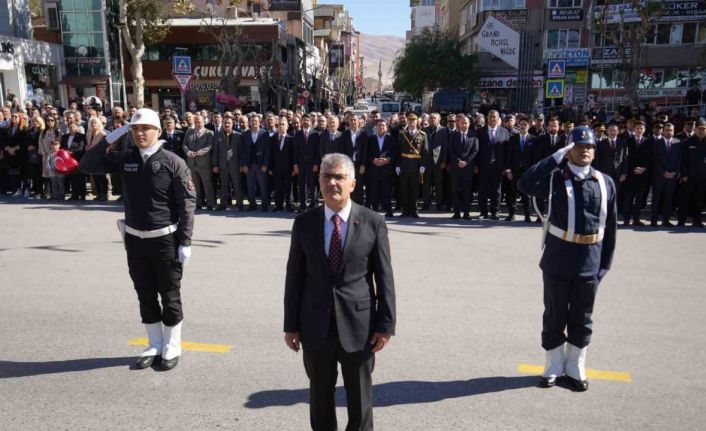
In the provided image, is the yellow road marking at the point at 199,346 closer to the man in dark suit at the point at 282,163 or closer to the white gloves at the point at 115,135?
the white gloves at the point at 115,135

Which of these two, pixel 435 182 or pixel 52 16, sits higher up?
pixel 52 16

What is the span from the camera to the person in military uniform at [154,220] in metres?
4.70

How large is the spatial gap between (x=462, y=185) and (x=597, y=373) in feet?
24.1

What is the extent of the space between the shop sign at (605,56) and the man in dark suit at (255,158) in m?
38.6

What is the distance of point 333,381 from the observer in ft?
11.3

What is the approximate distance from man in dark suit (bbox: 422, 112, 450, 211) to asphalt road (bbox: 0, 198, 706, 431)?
12.4ft

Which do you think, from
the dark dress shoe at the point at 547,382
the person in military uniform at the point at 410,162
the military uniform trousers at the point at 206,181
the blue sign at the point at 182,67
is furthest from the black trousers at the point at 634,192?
the blue sign at the point at 182,67

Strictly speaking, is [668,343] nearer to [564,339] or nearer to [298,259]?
[564,339]

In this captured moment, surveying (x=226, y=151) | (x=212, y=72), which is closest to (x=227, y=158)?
(x=226, y=151)

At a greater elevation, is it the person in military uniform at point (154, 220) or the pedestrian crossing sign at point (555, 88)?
the pedestrian crossing sign at point (555, 88)

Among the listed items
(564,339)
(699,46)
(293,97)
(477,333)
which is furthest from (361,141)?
(699,46)

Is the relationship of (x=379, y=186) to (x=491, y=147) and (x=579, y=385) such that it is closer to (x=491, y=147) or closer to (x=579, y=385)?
(x=491, y=147)

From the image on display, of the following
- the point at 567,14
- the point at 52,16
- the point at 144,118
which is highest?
the point at 567,14

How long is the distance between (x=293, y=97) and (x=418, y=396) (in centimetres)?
4284
